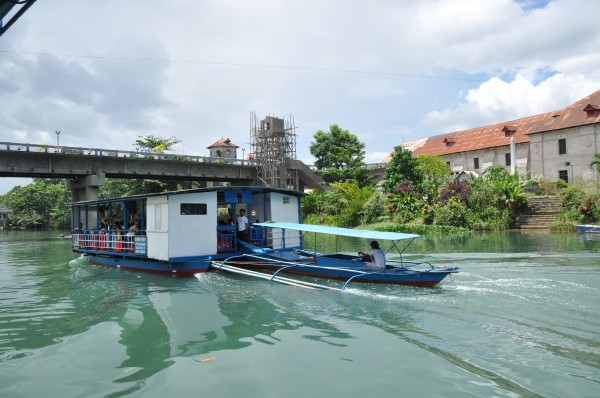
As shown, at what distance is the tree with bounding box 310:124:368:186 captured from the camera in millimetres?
49938

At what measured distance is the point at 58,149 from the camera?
115 feet

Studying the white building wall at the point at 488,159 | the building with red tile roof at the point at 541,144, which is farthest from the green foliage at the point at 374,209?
the white building wall at the point at 488,159

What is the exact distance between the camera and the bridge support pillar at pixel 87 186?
37.0m

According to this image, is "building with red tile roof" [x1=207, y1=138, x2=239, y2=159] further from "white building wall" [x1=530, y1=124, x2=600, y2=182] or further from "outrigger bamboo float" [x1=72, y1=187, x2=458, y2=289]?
"outrigger bamboo float" [x1=72, y1=187, x2=458, y2=289]

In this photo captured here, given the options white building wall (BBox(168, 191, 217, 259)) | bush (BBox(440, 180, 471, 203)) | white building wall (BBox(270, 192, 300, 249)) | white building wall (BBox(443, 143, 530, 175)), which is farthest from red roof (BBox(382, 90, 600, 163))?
white building wall (BBox(168, 191, 217, 259))

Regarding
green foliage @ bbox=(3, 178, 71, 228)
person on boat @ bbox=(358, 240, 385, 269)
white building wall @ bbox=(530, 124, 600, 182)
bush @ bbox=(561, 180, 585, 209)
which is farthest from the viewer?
green foliage @ bbox=(3, 178, 71, 228)

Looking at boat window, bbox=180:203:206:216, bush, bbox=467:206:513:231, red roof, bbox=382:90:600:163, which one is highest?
red roof, bbox=382:90:600:163

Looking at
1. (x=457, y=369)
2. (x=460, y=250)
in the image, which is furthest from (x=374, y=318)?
(x=460, y=250)

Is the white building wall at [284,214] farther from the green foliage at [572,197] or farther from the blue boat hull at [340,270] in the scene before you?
the green foliage at [572,197]

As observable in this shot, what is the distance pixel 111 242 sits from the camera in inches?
686

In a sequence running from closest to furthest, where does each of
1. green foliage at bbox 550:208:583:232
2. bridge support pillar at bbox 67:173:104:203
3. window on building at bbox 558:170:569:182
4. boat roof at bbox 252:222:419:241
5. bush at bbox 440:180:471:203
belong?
boat roof at bbox 252:222:419:241 → green foliage at bbox 550:208:583:232 → bush at bbox 440:180:471:203 → bridge support pillar at bbox 67:173:104:203 → window on building at bbox 558:170:569:182

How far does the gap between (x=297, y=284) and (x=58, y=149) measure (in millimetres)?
30023

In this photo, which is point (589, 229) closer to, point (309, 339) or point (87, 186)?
point (309, 339)

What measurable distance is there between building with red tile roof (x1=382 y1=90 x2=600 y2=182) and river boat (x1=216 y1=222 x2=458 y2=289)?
91.0ft
